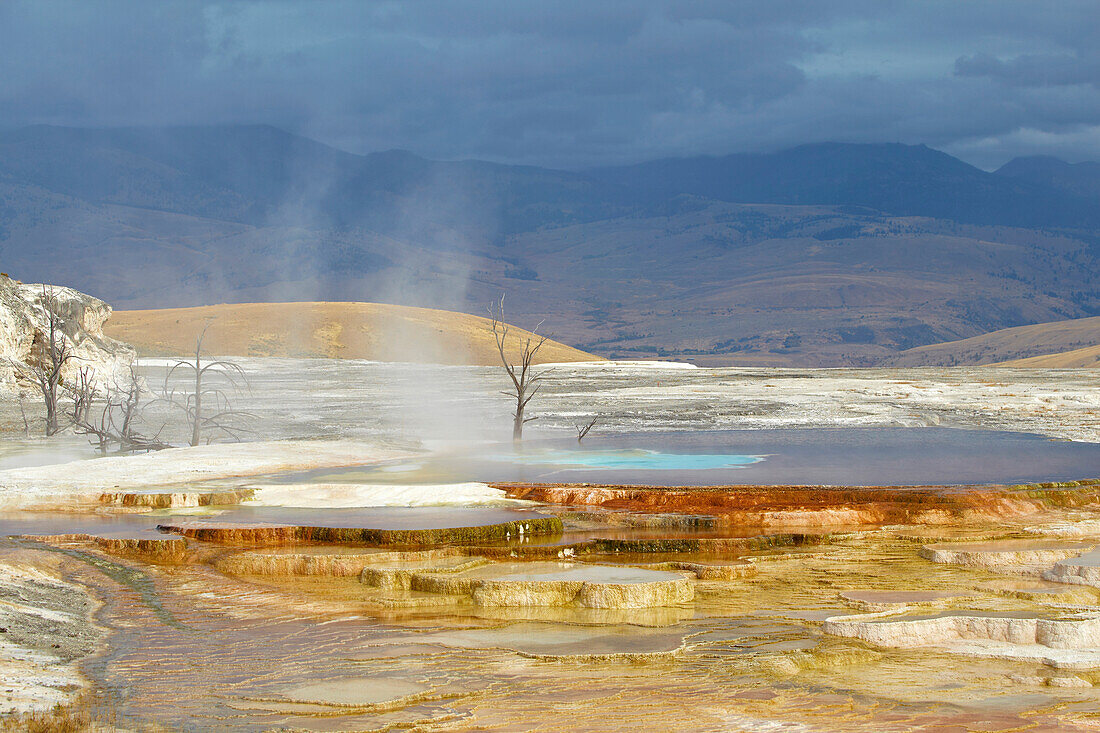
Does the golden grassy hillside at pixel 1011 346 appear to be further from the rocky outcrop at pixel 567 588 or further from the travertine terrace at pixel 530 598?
the rocky outcrop at pixel 567 588

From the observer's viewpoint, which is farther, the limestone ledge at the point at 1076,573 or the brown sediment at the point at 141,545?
the brown sediment at the point at 141,545

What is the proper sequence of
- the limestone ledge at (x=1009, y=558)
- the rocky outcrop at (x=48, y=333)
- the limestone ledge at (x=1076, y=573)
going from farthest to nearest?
the rocky outcrop at (x=48, y=333)
the limestone ledge at (x=1009, y=558)
the limestone ledge at (x=1076, y=573)

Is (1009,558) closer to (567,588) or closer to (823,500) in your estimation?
(823,500)

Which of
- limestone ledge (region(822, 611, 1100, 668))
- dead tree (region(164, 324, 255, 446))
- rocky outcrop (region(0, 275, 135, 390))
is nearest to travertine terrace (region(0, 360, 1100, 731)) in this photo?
limestone ledge (region(822, 611, 1100, 668))

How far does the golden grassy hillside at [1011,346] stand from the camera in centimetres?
14150

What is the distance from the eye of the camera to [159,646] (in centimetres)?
962

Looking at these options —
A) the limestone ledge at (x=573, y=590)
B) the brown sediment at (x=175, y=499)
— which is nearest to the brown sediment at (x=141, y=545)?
the brown sediment at (x=175, y=499)

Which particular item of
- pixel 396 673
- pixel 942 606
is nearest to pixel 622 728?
pixel 396 673

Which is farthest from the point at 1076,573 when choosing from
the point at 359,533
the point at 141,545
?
the point at 141,545

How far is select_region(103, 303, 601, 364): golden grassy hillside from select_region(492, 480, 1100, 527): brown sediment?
2609 inches

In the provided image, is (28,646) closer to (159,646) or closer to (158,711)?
(159,646)

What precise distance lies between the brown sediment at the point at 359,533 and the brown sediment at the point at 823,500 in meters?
2.35

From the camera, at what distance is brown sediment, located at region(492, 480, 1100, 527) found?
1582cm

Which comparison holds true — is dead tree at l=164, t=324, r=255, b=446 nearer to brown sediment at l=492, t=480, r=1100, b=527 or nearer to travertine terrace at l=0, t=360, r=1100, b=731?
travertine terrace at l=0, t=360, r=1100, b=731
